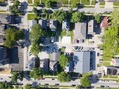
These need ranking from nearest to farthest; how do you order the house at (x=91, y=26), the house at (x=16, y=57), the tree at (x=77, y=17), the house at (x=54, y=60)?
the tree at (x=77, y=17) < the house at (x=91, y=26) < the house at (x=54, y=60) < the house at (x=16, y=57)

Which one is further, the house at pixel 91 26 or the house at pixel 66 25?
the house at pixel 66 25

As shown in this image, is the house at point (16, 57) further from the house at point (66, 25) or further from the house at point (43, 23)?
the house at point (66, 25)

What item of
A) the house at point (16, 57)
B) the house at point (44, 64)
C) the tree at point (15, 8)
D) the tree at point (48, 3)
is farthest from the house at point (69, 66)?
the tree at point (15, 8)

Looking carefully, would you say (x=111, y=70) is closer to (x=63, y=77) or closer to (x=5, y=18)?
(x=63, y=77)

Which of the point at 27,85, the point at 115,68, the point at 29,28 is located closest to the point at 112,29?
the point at 115,68

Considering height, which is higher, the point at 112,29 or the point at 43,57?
the point at 112,29

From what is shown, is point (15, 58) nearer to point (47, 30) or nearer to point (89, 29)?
point (47, 30)
